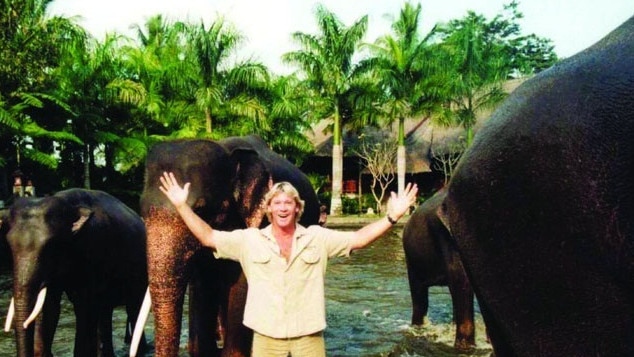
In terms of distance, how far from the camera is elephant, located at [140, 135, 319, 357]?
16.6ft

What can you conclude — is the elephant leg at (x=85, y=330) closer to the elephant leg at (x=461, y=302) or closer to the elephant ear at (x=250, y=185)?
the elephant ear at (x=250, y=185)

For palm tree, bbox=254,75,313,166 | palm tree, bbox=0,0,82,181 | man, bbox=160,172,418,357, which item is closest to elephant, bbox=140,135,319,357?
man, bbox=160,172,418,357

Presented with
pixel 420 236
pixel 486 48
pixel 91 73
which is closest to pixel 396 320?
pixel 420 236

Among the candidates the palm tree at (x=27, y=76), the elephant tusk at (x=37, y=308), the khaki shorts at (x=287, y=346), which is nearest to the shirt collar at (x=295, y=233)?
the khaki shorts at (x=287, y=346)

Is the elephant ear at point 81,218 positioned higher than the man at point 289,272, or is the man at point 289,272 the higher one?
the elephant ear at point 81,218

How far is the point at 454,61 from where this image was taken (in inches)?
1312

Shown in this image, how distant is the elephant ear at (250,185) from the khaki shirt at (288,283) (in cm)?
211

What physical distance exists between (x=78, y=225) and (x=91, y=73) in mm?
22621

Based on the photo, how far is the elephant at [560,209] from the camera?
179 centimetres

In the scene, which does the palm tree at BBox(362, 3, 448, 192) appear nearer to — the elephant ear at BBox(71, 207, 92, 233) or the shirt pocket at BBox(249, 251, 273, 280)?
the elephant ear at BBox(71, 207, 92, 233)

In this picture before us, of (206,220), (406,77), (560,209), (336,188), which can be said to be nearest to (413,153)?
(406,77)

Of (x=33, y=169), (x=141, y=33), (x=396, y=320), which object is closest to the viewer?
(x=396, y=320)

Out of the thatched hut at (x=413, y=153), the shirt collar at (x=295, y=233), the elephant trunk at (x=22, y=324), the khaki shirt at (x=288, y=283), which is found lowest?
the elephant trunk at (x=22, y=324)

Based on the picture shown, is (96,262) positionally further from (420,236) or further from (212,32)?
(212,32)
